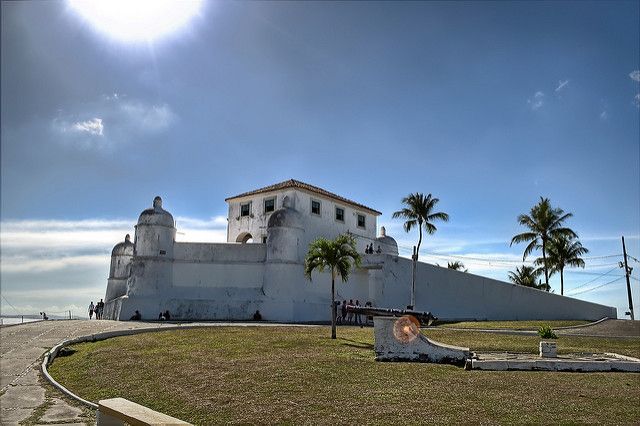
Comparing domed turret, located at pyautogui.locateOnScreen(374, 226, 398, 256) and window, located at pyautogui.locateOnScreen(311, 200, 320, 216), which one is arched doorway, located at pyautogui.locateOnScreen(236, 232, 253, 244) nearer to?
window, located at pyautogui.locateOnScreen(311, 200, 320, 216)

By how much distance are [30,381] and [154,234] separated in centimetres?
1923

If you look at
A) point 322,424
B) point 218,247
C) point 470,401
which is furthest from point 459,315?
point 322,424

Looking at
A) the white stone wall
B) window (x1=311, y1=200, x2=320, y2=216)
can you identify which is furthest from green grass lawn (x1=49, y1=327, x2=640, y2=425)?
window (x1=311, y1=200, x2=320, y2=216)

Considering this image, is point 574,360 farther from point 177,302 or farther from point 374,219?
point 374,219

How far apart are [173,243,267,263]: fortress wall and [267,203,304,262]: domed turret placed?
2.28 feet

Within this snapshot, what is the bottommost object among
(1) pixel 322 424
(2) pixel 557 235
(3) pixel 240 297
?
(1) pixel 322 424

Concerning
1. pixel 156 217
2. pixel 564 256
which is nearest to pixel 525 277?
pixel 564 256

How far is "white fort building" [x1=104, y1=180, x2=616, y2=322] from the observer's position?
101 ft

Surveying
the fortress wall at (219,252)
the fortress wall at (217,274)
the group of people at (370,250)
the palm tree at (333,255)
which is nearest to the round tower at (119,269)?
the fortress wall at (219,252)

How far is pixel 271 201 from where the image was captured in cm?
3675

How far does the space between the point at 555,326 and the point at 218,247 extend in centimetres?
1965

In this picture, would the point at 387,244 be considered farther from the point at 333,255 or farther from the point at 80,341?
the point at 80,341

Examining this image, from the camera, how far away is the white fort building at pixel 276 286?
30.8 metres

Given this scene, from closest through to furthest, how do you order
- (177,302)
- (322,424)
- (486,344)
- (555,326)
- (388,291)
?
1. (322,424)
2. (486,344)
3. (555,326)
4. (177,302)
5. (388,291)
